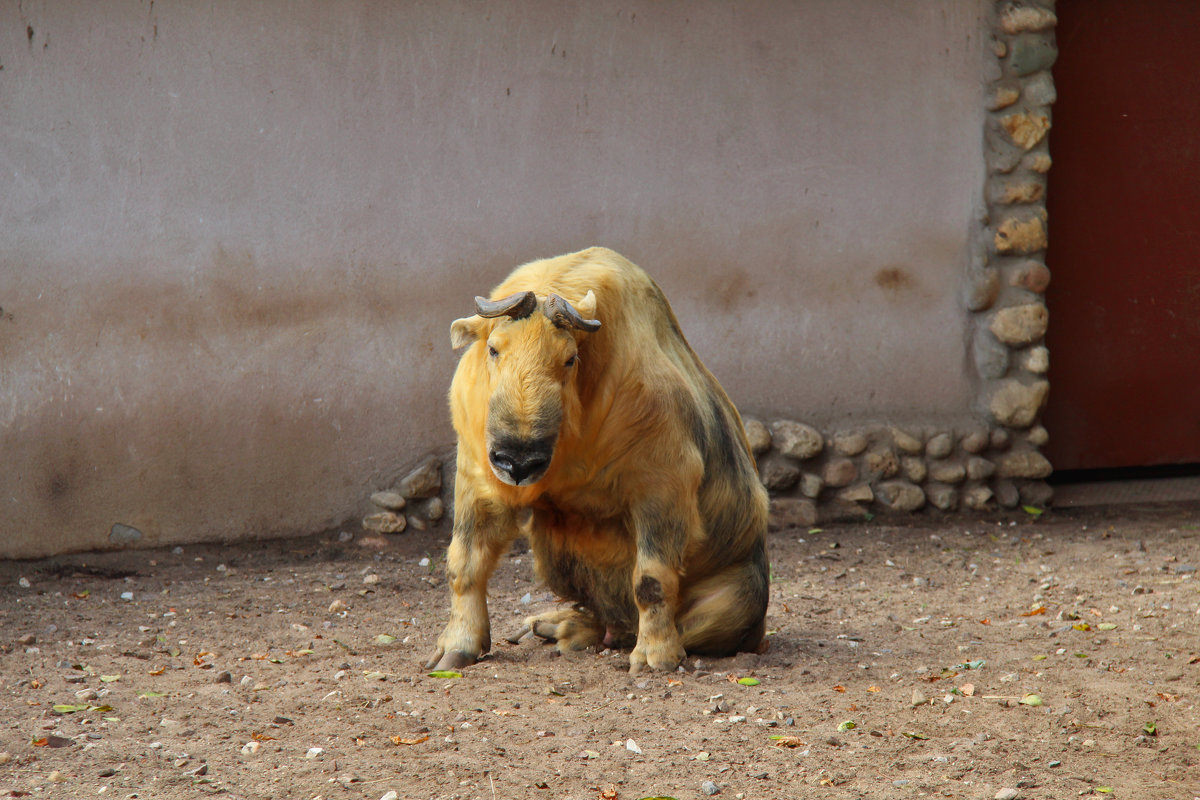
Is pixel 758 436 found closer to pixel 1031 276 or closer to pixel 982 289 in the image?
pixel 982 289

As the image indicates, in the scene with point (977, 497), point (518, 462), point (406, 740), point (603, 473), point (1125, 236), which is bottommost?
point (977, 497)

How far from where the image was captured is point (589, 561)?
4.07 metres

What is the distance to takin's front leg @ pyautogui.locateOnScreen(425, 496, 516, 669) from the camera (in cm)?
395

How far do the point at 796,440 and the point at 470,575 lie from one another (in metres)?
2.96

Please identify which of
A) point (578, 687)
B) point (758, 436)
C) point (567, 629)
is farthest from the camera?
point (758, 436)

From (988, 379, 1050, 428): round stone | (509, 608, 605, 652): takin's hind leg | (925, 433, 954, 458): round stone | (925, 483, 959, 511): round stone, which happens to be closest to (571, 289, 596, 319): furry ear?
(509, 608, 605, 652): takin's hind leg

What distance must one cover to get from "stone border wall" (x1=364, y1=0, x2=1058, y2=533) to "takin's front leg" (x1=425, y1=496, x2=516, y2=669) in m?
2.75

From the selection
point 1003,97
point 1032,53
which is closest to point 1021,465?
point 1003,97

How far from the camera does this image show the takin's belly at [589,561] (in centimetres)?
399

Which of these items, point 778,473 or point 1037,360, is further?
point 1037,360

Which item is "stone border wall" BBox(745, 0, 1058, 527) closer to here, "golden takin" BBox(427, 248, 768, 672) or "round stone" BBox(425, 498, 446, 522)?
"round stone" BBox(425, 498, 446, 522)

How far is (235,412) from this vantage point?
5848 mm

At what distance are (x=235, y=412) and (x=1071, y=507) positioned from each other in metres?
4.80

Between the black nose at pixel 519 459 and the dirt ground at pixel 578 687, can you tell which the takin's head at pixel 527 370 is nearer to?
the black nose at pixel 519 459
